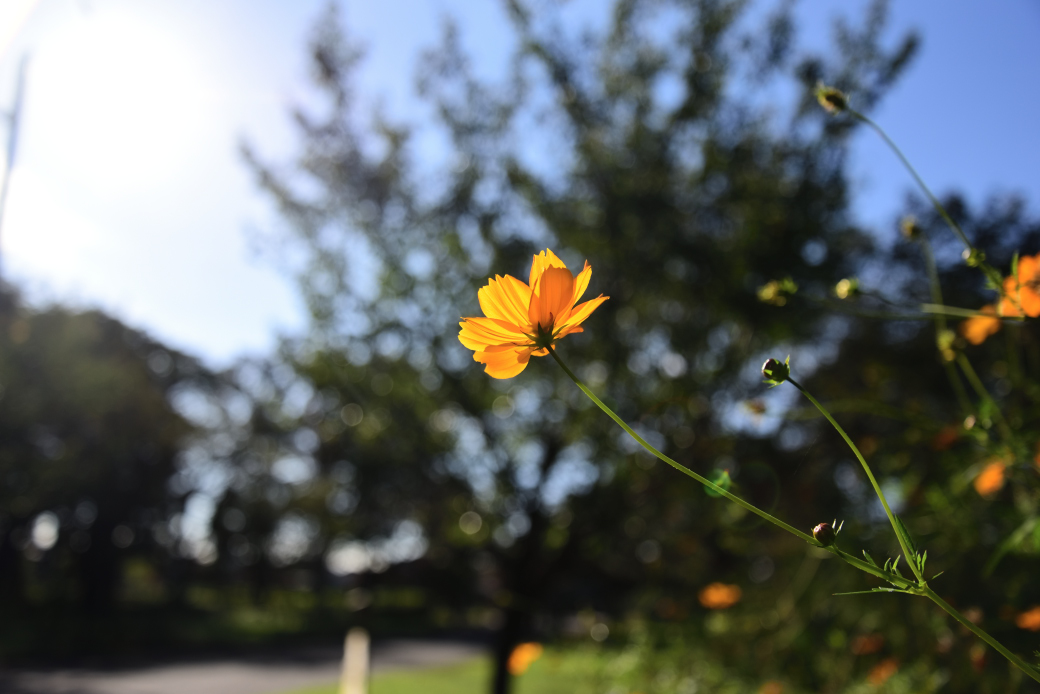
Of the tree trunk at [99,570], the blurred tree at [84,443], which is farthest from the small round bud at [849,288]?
the tree trunk at [99,570]

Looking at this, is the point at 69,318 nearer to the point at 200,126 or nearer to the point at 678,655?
the point at 200,126

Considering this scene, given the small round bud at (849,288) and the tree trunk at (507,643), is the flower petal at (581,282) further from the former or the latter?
the tree trunk at (507,643)

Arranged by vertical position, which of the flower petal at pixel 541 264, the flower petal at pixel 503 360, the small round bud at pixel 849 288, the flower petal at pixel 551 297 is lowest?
the flower petal at pixel 503 360

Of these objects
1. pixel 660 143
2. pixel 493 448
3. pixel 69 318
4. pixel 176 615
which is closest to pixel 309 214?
pixel 493 448

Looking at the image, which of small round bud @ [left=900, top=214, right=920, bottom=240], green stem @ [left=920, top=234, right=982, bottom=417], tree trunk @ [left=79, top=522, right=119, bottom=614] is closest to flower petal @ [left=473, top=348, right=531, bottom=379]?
green stem @ [left=920, top=234, right=982, bottom=417]

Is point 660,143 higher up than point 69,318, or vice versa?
point 69,318

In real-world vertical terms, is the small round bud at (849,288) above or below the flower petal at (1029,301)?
above
